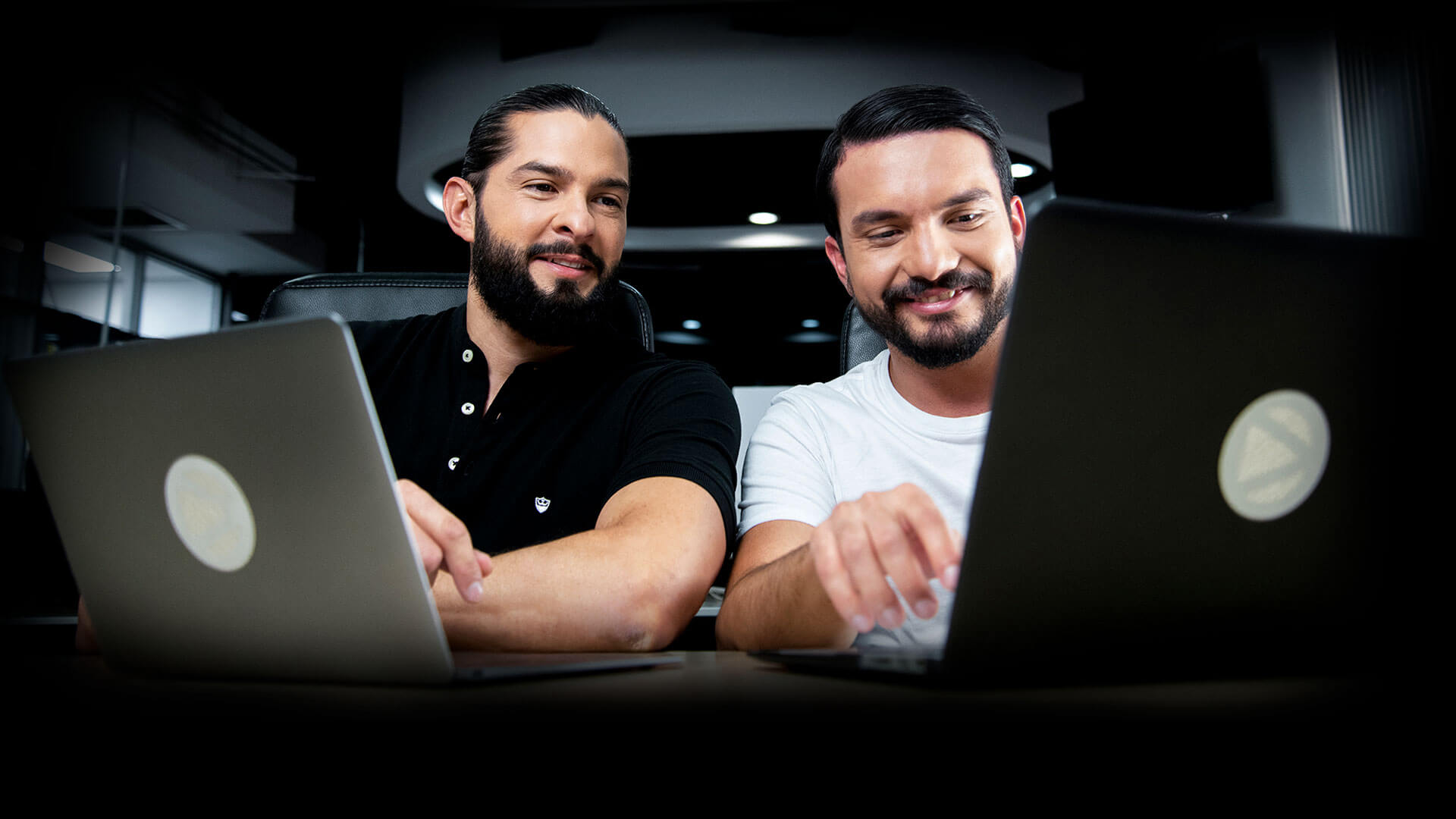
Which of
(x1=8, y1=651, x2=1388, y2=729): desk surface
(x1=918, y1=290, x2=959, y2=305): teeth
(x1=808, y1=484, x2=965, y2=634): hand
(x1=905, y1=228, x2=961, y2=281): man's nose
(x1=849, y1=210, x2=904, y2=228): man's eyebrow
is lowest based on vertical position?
(x1=8, y1=651, x2=1388, y2=729): desk surface

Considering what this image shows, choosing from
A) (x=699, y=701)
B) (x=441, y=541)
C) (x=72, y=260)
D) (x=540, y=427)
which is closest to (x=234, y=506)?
(x=441, y=541)

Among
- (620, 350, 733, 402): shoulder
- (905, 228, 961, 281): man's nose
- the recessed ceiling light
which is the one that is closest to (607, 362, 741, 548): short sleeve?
(620, 350, 733, 402): shoulder

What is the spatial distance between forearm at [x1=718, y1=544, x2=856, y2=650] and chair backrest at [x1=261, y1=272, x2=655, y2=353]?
649 millimetres

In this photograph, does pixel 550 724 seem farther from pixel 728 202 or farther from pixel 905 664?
pixel 728 202

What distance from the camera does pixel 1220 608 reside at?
48 centimetres

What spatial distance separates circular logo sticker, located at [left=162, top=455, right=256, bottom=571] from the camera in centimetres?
52

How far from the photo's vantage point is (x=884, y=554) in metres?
0.58

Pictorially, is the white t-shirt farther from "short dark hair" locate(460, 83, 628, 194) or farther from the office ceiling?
the office ceiling

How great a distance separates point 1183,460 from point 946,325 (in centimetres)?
87

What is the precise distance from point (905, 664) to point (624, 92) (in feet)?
13.7

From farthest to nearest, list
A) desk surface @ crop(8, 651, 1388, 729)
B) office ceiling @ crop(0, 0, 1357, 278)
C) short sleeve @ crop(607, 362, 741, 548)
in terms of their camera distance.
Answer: office ceiling @ crop(0, 0, 1357, 278)
short sleeve @ crop(607, 362, 741, 548)
desk surface @ crop(8, 651, 1388, 729)

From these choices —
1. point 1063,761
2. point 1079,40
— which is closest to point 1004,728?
point 1063,761

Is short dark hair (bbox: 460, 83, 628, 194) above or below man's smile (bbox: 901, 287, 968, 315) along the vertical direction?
above

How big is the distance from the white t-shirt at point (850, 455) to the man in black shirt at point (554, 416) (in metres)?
0.07
